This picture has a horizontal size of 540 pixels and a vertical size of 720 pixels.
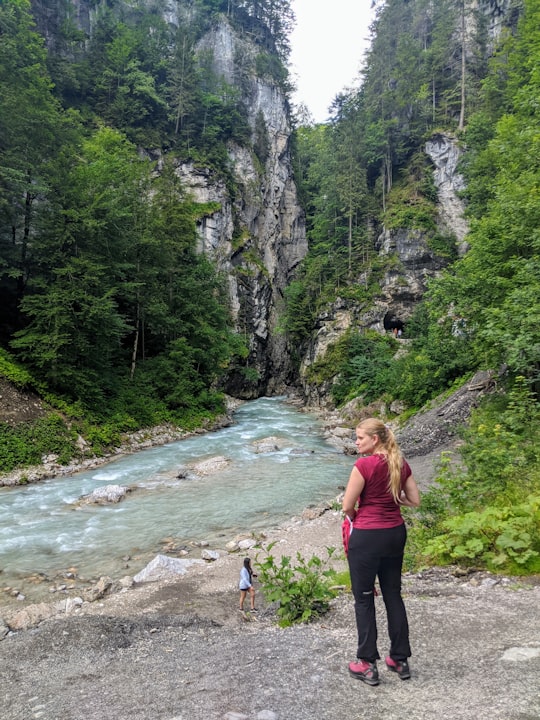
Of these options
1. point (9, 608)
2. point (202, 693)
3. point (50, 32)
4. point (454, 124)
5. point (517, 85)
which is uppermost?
point (50, 32)

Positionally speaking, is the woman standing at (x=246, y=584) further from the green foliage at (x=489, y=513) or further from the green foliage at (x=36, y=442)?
the green foliage at (x=36, y=442)

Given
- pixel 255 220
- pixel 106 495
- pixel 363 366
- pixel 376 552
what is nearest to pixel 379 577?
pixel 376 552

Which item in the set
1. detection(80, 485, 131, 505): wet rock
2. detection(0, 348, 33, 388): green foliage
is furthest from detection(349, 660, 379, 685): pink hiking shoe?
detection(0, 348, 33, 388): green foliage

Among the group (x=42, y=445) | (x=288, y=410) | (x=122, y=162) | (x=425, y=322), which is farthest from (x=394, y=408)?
(x=122, y=162)

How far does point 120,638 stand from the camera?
5.04m

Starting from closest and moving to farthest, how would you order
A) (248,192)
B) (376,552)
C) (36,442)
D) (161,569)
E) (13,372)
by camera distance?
(376,552), (161,569), (36,442), (13,372), (248,192)

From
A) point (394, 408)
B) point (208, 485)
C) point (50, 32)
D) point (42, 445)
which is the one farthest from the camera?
point (50, 32)

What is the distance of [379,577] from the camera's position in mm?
3162

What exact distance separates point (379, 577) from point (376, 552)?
22 cm

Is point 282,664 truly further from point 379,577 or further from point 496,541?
point 496,541

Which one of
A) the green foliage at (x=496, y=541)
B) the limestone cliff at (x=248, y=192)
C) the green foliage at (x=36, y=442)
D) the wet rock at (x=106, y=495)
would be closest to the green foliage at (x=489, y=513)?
the green foliage at (x=496, y=541)

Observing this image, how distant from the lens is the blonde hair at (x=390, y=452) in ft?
10.5

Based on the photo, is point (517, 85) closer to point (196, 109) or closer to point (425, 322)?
point (425, 322)

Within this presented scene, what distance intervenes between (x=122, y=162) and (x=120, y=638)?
33.1 meters
